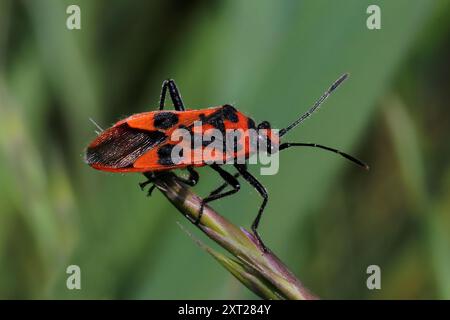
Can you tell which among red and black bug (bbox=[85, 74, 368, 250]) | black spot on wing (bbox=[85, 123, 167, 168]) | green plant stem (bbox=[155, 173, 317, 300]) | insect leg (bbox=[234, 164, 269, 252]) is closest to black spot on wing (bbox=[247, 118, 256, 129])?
red and black bug (bbox=[85, 74, 368, 250])

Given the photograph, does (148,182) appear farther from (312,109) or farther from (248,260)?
(312,109)

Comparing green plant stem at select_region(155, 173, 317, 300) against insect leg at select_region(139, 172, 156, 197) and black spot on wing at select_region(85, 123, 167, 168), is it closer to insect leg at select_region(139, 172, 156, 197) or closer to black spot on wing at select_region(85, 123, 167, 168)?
insect leg at select_region(139, 172, 156, 197)

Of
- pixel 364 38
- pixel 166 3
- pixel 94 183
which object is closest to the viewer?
pixel 364 38

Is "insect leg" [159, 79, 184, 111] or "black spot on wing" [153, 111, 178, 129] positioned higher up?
"insect leg" [159, 79, 184, 111]

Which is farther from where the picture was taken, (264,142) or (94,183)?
(94,183)

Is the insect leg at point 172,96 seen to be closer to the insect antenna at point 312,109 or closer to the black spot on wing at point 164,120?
the black spot on wing at point 164,120

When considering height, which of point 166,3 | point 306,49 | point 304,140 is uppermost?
point 166,3

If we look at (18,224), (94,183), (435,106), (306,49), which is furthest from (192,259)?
(435,106)

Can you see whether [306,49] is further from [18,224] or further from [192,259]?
[18,224]
